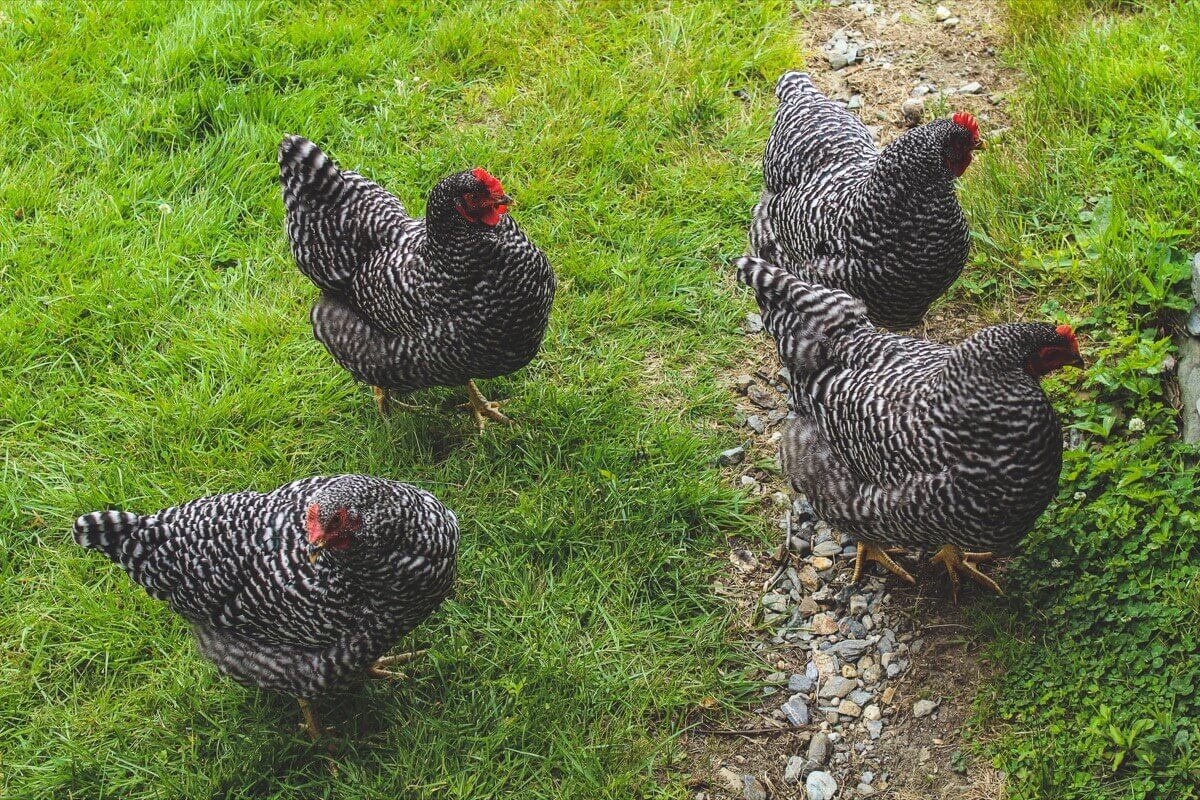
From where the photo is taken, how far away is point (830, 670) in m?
4.15

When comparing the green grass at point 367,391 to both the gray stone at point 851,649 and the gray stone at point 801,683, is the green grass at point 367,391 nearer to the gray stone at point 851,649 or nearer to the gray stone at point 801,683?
the gray stone at point 801,683

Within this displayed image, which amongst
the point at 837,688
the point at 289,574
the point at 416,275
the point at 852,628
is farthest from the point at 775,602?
the point at 416,275

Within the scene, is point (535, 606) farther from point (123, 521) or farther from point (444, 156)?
point (444, 156)

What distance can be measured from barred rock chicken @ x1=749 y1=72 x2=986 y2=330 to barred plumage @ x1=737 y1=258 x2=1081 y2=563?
0.25 metres

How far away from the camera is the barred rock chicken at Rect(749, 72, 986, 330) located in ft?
14.0

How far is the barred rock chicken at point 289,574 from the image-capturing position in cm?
367

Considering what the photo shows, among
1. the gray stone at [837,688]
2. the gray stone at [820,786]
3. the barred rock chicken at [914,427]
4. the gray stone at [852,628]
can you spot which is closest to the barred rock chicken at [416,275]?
the barred rock chicken at [914,427]

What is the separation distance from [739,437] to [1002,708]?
184cm

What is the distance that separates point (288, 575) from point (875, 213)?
2978mm

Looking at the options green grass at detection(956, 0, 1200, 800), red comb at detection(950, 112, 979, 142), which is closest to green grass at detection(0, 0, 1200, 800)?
green grass at detection(956, 0, 1200, 800)

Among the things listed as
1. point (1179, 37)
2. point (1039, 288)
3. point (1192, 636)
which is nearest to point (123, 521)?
point (1192, 636)

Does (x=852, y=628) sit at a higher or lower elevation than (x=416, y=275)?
lower

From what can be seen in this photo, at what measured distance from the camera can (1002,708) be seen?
12.3 feet

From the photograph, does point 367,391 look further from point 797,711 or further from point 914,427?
point 914,427
